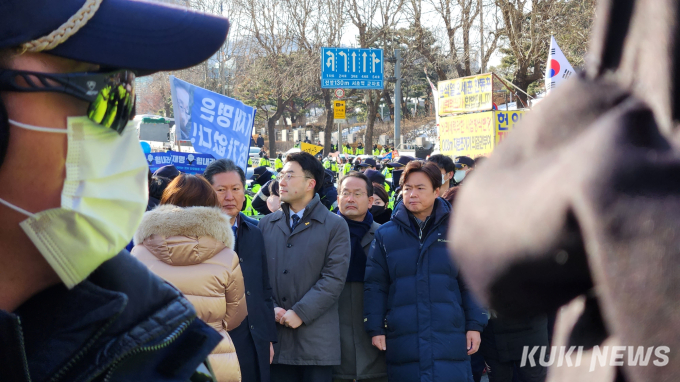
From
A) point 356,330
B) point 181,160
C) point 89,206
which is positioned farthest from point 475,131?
point 89,206

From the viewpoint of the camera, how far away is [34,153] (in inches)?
40.1

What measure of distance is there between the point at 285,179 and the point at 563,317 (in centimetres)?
420

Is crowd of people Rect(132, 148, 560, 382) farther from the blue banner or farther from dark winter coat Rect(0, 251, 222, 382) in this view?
dark winter coat Rect(0, 251, 222, 382)

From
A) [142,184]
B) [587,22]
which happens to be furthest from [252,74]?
[142,184]

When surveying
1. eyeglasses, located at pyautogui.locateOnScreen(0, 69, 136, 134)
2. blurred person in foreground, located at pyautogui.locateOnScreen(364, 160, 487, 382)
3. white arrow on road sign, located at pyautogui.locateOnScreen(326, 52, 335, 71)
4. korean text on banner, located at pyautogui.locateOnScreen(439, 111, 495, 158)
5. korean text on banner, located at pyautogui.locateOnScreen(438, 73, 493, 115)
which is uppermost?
white arrow on road sign, located at pyautogui.locateOnScreen(326, 52, 335, 71)

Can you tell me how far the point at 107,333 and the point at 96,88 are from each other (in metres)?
0.48

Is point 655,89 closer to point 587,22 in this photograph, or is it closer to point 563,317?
point 563,317

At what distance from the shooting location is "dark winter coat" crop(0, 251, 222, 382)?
106cm

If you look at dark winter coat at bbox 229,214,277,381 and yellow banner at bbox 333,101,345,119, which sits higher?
yellow banner at bbox 333,101,345,119

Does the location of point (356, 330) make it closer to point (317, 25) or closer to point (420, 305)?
point (420, 305)

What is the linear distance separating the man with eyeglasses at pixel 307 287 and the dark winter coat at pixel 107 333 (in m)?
3.07

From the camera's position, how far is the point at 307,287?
441cm

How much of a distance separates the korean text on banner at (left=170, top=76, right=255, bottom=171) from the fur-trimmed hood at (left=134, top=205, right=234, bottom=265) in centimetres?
327

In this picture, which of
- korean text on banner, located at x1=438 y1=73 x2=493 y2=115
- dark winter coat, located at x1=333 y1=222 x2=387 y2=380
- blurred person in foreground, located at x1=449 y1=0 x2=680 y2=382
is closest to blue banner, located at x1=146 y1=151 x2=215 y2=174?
dark winter coat, located at x1=333 y1=222 x2=387 y2=380
